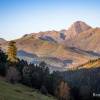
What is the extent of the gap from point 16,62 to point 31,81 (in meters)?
11.9

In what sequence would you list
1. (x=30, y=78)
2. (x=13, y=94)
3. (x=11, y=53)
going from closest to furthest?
(x=13, y=94)
(x=30, y=78)
(x=11, y=53)

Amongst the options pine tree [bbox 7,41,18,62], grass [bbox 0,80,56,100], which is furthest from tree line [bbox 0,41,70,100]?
grass [bbox 0,80,56,100]

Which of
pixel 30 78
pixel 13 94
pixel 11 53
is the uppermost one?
pixel 11 53

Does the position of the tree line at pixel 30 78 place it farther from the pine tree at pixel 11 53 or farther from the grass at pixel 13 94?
the grass at pixel 13 94

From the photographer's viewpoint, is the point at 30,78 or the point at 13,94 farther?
the point at 30,78

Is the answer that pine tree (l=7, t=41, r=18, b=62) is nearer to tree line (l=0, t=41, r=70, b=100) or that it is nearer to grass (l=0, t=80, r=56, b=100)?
tree line (l=0, t=41, r=70, b=100)

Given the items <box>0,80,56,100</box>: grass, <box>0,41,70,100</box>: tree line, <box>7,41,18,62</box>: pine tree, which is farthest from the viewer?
<box>7,41,18,62</box>: pine tree

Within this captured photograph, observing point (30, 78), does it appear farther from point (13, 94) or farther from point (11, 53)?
point (13, 94)

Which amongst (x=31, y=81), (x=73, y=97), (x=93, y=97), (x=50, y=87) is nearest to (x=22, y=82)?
(x=31, y=81)

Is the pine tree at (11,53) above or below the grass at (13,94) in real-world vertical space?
above

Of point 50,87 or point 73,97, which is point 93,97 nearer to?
point 73,97

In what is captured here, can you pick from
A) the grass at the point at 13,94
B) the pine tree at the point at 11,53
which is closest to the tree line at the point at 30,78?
the pine tree at the point at 11,53

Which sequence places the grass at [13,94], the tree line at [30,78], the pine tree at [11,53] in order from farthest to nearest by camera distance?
the pine tree at [11,53]
the tree line at [30,78]
the grass at [13,94]

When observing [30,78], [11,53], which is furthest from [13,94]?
[11,53]
